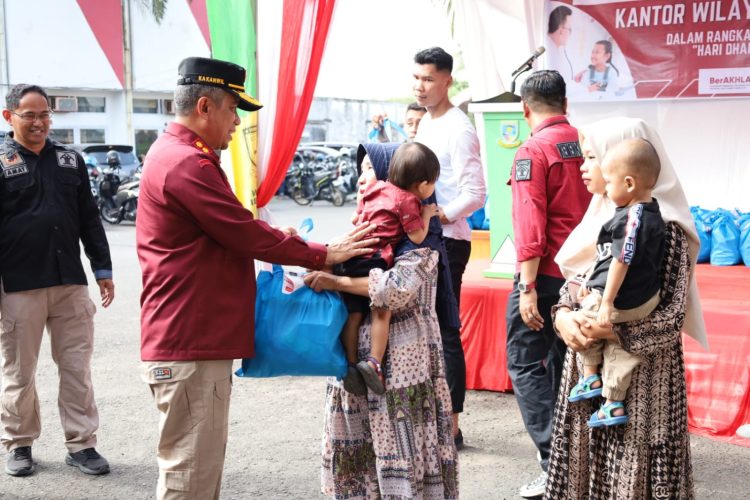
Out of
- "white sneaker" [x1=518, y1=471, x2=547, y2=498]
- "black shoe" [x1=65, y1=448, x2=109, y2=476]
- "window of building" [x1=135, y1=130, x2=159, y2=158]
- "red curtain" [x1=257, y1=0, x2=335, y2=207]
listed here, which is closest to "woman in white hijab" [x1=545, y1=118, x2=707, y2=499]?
"white sneaker" [x1=518, y1=471, x2=547, y2=498]

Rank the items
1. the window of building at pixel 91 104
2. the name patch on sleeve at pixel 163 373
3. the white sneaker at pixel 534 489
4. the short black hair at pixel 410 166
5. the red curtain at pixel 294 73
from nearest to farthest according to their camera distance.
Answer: the name patch on sleeve at pixel 163 373
the short black hair at pixel 410 166
the white sneaker at pixel 534 489
the red curtain at pixel 294 73
the window of building at pixel 91 104

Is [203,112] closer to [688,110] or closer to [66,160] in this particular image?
[66,160]

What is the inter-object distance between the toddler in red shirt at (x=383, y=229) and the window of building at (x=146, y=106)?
2401 cm

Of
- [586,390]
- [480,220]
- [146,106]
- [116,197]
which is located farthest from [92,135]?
[586,390]

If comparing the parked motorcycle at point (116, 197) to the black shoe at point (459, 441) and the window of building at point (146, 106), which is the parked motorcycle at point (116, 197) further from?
the black shoe at point (459, 441)

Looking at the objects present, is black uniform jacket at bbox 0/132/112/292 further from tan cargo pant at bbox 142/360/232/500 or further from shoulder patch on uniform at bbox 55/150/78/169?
tan cargo pant at bbox 142/360/232/500

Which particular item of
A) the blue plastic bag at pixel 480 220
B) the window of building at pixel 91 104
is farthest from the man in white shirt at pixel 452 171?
the window of building at pixel 91 104

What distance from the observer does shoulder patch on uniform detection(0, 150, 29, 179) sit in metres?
3.82

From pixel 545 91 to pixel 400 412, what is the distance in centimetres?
155

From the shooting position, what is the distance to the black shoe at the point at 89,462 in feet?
13.0

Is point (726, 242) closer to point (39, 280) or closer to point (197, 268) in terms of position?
point (197, 268)

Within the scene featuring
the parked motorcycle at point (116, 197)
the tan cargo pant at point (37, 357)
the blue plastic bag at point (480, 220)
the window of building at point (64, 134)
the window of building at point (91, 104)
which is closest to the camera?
the tan cargo pant at point (37, 357)

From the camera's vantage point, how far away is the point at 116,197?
15641 millimetres

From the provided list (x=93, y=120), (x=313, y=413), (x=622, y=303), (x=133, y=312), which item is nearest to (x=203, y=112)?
(x=622, y=303)
